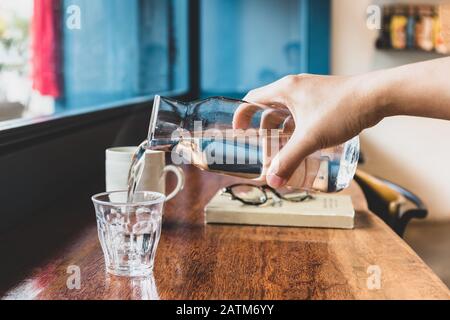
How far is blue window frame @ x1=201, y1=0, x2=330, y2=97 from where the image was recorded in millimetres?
3812

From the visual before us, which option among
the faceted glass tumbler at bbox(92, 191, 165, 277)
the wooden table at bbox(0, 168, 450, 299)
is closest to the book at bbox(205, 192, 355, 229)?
the wooden table at bbox(0, 168, 450, 299)

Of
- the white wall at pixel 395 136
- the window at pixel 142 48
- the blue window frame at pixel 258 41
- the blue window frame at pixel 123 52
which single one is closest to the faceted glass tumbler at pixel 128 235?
the window at pixel 142 48

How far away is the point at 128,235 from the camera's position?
3.05 feet

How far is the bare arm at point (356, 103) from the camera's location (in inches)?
33.3

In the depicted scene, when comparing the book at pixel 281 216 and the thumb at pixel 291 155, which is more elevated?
the thumb at pixel 291 155

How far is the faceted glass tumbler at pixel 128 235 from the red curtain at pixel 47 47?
945 millimetres

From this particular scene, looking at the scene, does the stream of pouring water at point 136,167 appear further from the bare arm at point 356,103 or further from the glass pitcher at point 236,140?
the bare arm at point 356,103

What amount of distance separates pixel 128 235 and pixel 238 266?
18cm

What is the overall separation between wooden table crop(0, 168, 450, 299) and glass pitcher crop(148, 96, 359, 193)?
13 cm

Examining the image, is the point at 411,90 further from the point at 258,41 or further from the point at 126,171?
the point at 258,41

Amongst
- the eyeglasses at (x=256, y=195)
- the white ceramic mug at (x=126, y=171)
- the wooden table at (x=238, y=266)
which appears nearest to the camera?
the wooden table at (x=238, y=266)

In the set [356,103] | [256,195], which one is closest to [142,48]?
[256,195]
